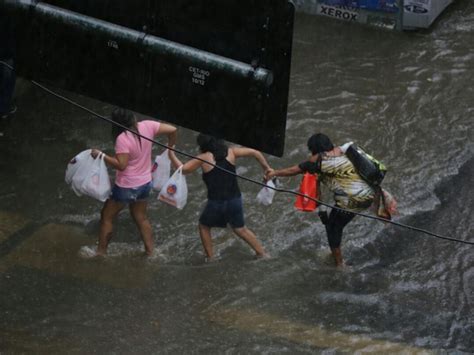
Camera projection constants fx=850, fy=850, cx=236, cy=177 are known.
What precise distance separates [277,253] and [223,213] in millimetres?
901

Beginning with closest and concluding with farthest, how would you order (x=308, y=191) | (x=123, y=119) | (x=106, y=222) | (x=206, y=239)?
(x=123, y=119)
(x=308, y=191)
(x=106, y=222)
(x=206, y=239)

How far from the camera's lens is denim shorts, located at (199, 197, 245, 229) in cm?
812

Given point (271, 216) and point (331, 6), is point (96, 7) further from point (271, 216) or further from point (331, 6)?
point (331, 6)

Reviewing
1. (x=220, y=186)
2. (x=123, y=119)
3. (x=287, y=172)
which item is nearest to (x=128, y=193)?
(x=123, y=119)

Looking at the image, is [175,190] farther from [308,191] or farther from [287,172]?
[308,191]

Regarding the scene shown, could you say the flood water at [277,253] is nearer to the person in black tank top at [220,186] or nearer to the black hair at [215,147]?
the person in black tank top at [220,186]

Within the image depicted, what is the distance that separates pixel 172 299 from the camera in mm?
7848

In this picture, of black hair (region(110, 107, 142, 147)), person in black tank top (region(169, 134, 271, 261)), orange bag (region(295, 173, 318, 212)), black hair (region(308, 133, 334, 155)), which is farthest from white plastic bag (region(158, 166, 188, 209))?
black hair (region(308, 133, 334, 155))

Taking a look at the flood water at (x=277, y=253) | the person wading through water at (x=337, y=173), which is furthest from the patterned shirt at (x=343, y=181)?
the flood water at (x=277, y=253)

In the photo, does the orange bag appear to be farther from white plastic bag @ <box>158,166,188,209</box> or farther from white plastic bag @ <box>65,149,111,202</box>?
white plastic bag @ <box>65,149,111,202</box>

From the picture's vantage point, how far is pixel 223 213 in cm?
816

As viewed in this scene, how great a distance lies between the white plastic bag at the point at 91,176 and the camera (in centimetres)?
791

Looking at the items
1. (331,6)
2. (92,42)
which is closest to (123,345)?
(92,42)

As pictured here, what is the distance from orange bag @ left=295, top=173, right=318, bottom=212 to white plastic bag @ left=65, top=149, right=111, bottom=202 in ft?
5.99
